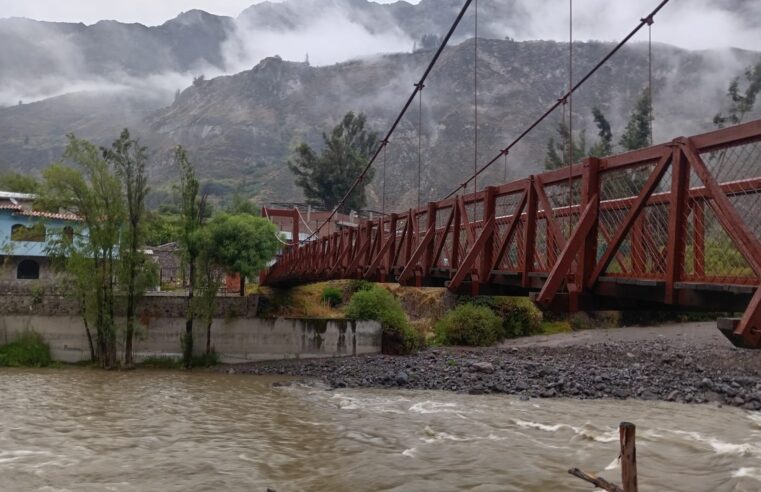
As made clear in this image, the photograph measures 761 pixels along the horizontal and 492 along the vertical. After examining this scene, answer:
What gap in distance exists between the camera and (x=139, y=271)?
2089 cm

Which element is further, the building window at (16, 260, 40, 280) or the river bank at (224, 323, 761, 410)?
the building window at (16, 260, 40, 280)

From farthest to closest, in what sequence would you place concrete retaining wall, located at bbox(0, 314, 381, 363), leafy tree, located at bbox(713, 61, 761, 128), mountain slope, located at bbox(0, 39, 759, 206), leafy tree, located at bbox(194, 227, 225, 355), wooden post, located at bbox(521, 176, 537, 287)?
mountain slope, located at bbox(0, 39, 759, 206), leafy tree, located at bbox(713, 61, 761, 128), leafy tree, located at bbox(194, 227, 225, 355), concrete retaining wall, located at bbox(0, 314, 381, 363), wooden post, located at bbox(521, 176, 537, 287)

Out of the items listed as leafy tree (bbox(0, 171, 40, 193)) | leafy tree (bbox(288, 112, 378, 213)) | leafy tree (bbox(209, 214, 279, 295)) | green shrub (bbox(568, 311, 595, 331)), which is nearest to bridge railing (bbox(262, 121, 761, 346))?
leafy tree (bbox(209, 214, 279, 295))

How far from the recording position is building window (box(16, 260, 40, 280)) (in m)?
27.3

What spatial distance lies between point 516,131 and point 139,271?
304 ft

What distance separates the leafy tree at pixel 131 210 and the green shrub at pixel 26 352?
255cm

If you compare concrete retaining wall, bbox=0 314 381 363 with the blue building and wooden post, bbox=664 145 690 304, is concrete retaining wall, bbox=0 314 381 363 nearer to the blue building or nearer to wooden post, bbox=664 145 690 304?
the blue building

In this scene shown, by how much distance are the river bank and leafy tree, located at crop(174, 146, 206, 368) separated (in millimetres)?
1664

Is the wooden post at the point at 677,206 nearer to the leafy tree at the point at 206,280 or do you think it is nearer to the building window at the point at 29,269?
the leafy tree at the point at 206,280

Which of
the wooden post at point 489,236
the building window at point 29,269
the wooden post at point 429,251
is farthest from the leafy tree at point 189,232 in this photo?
the wooden post at point 489,236

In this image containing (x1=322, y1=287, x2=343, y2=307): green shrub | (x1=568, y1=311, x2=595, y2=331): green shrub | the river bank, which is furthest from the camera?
(x1=568, y1=311, x2=595, y2=331): green shrub

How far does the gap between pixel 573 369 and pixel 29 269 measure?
926 inches

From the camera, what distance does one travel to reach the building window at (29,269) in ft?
89.5

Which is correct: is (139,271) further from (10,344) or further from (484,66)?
(484,66)
